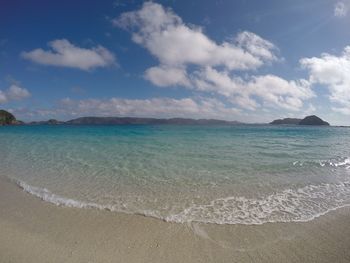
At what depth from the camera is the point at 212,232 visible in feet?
18.7

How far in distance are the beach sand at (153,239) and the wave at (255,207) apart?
313mm

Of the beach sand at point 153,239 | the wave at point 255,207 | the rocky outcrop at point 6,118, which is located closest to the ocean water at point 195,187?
the wave at point 255,207

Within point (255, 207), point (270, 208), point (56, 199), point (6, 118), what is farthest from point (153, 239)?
point (6, 118)

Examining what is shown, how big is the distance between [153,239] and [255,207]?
372 cm

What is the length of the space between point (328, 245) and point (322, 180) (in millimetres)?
6691

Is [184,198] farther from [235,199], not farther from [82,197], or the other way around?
[82,197]

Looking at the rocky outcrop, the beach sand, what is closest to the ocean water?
the beach sand

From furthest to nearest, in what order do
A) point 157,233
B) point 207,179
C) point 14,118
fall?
point 14,118
point 207,179
point 157,233

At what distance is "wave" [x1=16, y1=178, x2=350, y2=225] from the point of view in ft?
21.3

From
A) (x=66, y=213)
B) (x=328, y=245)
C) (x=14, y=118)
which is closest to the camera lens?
(x=328, y=245)

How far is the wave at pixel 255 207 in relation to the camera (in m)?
6.49

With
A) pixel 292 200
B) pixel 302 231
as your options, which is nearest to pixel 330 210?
pixel 292 200

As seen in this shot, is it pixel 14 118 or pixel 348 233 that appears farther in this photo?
pixel 14 118

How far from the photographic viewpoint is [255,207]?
731 centimetres
